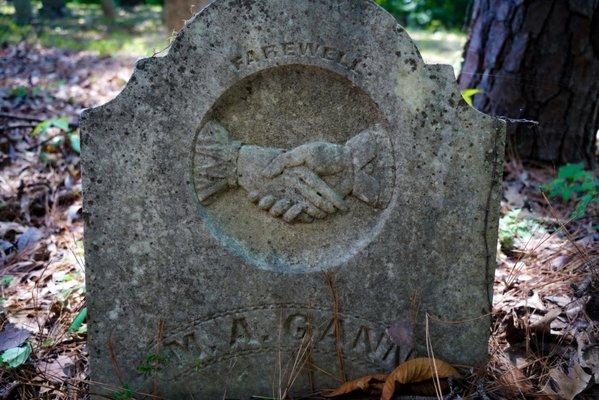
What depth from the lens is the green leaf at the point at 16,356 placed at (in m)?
2.34

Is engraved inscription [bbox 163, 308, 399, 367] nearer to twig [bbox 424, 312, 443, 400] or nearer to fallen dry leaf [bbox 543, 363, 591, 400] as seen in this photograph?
twig [bbox 424, 312, 443, 400]

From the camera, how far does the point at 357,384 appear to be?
2.19 meters

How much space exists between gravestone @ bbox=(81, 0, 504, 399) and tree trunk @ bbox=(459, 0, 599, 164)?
2.15m

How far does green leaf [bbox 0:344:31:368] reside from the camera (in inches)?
92.2

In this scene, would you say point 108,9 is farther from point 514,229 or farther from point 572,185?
point 514,229

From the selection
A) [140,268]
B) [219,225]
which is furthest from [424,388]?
[140,268]

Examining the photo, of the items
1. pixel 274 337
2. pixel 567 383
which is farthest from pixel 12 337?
pixel 567 383

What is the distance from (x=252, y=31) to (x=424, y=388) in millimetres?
1374

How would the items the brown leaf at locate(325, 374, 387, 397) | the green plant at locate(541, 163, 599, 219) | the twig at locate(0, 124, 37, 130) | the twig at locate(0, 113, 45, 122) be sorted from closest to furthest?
the brown leaf at locate(325, 374, 387, 397)
the green plant at locate(541, 163, 599, 219)
the twig at locate(0, 124, 37, 130)
the twig at locate(0, 113, 45, 122)

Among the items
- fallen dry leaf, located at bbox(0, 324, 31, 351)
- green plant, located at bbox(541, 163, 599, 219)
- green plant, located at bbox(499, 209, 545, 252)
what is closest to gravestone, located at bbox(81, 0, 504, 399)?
fallen dry leaf, located at bbox(0, 324, 31, 351)

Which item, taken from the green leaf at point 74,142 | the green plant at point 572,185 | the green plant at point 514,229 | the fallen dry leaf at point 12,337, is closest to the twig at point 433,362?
the green plant at point 514,229

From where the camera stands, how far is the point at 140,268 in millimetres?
2117

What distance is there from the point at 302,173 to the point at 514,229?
1.76 meters

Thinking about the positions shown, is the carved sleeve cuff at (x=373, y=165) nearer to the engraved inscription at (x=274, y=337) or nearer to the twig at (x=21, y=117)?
the engraved inscription at (x=274, y=337)
